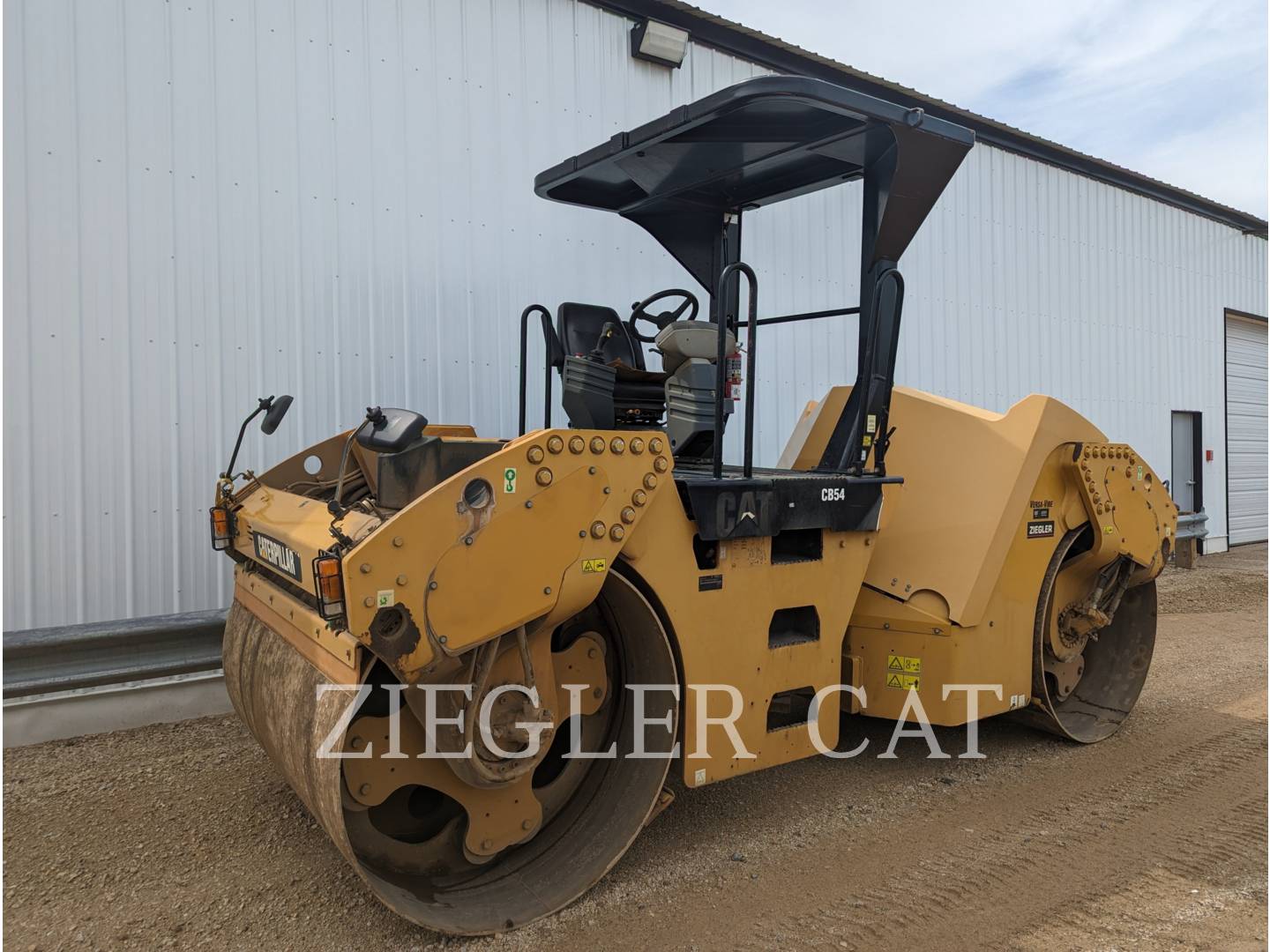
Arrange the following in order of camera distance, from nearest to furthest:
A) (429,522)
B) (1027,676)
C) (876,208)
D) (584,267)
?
(429,522) < (876,208) < (1027,676) < (584,267)

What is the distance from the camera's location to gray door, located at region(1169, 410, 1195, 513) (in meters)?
11.0

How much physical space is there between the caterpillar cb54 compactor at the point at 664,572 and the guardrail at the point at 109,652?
3.07ft

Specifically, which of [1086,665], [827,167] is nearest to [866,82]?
[827,167]

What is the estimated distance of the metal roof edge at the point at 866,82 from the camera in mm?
6055

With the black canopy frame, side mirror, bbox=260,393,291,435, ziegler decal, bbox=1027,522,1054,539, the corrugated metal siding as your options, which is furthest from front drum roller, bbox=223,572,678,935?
ziegler decal, bbox=1027,522,1054,539

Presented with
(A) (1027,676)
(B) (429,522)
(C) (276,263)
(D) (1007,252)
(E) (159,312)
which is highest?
(D) (1007,252)

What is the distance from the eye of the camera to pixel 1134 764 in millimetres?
3951

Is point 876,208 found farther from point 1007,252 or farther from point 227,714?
point 1007,252

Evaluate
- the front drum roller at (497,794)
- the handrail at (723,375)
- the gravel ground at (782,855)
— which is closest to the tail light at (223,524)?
the front drum roller at (497,794)

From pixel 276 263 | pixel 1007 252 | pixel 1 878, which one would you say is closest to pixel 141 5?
pixel 276 263

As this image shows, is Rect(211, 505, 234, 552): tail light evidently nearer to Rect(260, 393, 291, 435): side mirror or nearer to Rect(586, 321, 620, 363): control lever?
Rect(260, 393, 291, 435): side mirror

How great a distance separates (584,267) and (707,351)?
8.23 feet

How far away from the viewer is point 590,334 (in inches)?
168

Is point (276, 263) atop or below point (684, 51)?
below
